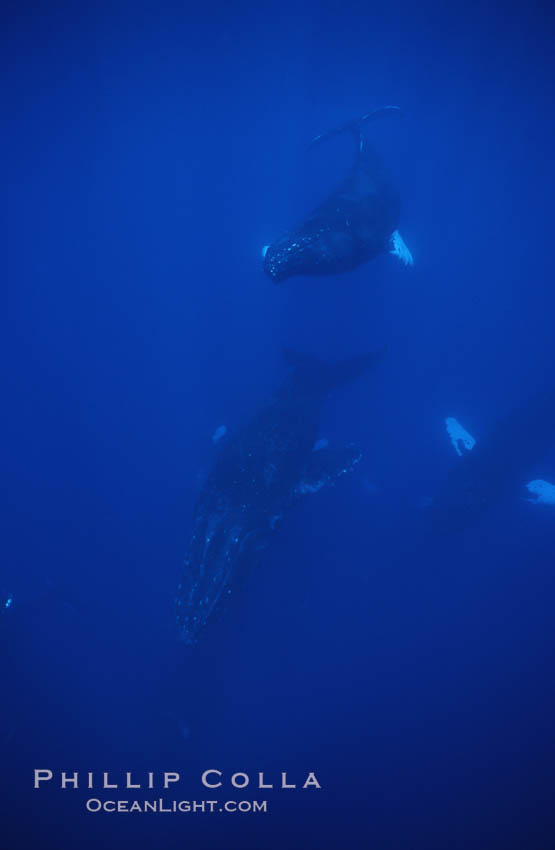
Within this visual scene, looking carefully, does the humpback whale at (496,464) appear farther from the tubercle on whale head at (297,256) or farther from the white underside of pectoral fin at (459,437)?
the tubercle on whale head at (297,256)

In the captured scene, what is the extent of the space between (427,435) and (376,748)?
32.4 feet

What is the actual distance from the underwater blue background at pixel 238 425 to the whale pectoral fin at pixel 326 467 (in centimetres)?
187

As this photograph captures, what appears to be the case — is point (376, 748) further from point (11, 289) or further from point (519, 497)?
point (11, 289)

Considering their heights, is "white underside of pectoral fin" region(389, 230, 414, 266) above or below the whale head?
above

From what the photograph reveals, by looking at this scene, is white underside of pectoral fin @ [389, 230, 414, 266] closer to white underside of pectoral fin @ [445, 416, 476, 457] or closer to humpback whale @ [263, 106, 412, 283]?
humpback whale @ [263, 106, 412, 283]

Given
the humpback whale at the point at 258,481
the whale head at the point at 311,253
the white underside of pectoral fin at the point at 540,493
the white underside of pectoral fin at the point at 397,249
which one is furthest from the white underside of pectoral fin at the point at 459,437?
the whale head at the point at 311,253

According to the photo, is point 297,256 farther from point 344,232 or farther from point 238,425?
point 238,425

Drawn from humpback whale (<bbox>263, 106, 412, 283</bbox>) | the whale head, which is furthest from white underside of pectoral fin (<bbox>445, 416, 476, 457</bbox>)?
the whale head

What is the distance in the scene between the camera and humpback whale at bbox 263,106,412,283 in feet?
30.5

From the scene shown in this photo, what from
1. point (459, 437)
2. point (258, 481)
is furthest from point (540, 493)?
point (258, 481)

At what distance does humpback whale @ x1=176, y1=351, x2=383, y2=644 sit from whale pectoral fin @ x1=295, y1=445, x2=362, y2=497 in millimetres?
28

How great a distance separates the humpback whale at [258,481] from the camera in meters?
9.16

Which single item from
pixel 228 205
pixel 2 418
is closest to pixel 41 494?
pixel 2 418

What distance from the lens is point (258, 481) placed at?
10508 mm
